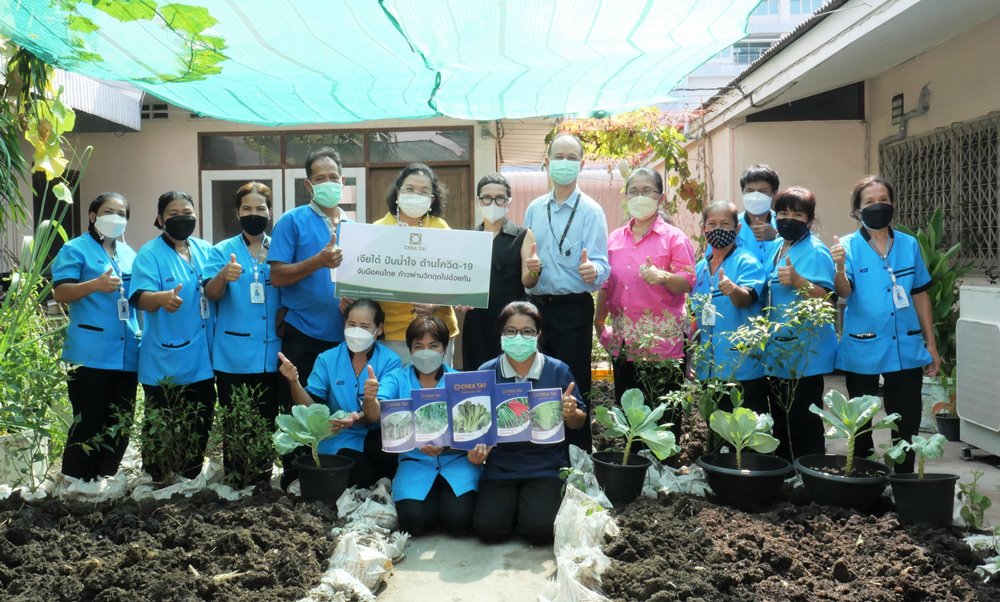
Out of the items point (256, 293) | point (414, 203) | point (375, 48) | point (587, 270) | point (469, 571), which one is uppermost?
point (375, 48)

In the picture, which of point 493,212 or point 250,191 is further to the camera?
point 493,212

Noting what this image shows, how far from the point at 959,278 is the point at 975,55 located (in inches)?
68.4

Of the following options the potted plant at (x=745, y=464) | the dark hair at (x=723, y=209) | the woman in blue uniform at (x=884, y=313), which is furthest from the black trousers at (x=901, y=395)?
the dark hair at (x=723, y=209)

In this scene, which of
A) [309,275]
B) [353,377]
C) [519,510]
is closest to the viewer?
[519,510]

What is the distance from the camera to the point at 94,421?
4.23 meters

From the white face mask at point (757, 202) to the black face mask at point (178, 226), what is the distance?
2.93 metres

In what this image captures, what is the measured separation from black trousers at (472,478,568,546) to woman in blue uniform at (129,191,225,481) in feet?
4.92

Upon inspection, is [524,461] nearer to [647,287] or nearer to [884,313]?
[647,287]

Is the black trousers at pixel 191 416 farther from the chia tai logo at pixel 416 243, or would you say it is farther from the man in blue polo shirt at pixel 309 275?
the chia tai logo at pixel 416 243

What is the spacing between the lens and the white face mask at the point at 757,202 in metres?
4.52

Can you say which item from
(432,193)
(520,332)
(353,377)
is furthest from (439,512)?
(432,193)

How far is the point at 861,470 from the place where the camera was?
12.1ft

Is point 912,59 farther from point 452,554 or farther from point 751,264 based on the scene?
point 452,554

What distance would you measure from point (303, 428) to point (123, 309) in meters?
1.21
